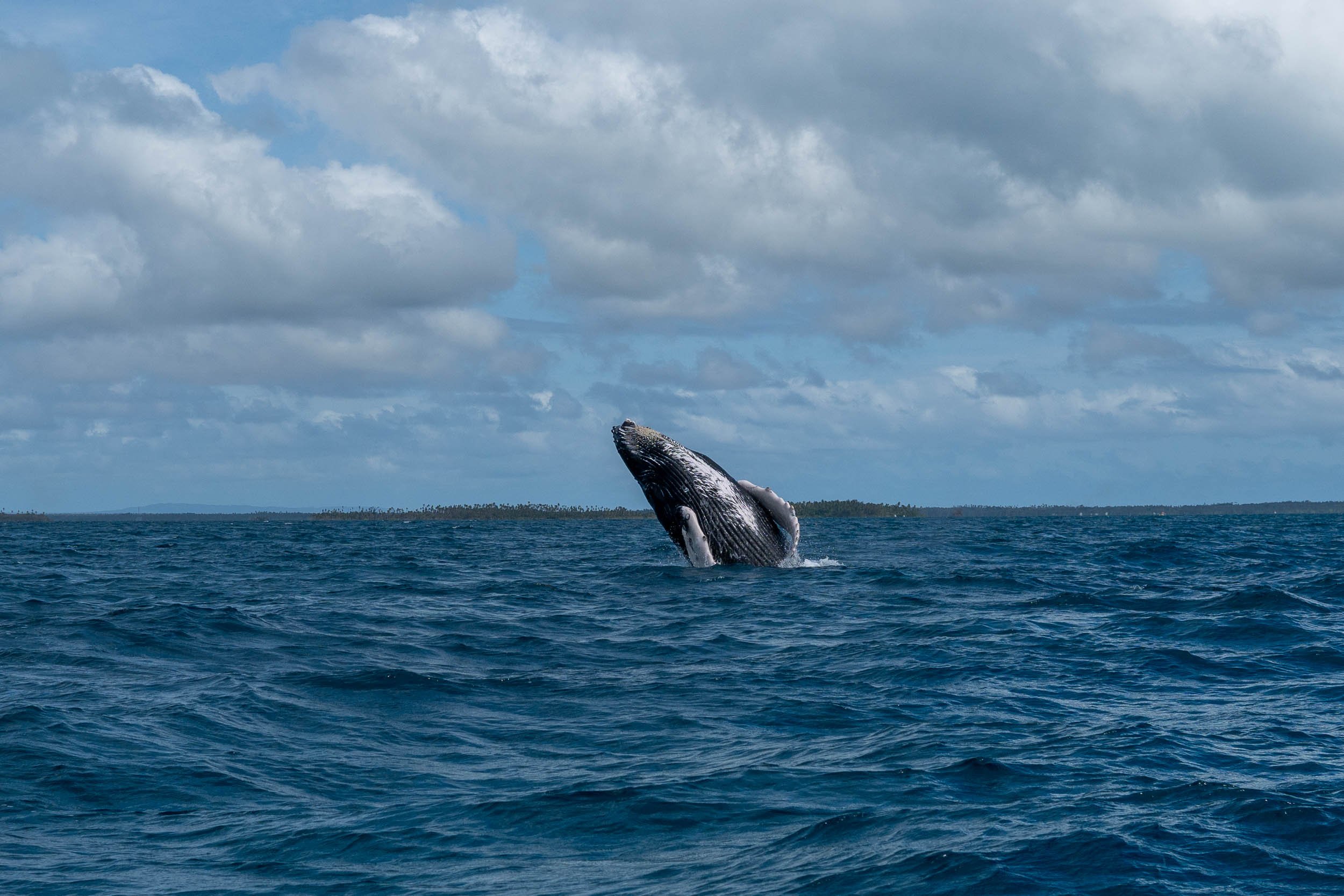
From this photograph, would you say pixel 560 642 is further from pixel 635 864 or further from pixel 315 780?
pixel 635 864

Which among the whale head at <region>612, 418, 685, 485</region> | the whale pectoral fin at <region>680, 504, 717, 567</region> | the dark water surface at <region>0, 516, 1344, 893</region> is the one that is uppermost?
the whale head at <region>612, 418, 685, 485</region>

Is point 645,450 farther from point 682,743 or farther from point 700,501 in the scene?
point 682,743

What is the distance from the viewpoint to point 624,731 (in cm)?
1039

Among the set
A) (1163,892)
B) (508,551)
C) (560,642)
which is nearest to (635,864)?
(1163,892)

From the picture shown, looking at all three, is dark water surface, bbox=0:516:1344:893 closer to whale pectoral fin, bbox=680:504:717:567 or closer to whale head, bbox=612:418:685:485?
whale pectoral fin, bbox=680:504:717:567

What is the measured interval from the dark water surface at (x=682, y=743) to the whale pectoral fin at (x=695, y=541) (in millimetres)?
799

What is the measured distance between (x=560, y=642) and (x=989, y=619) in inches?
252

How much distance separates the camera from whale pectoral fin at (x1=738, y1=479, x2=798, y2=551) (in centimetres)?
2059

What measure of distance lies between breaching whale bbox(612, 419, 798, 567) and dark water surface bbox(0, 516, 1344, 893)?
104 cm

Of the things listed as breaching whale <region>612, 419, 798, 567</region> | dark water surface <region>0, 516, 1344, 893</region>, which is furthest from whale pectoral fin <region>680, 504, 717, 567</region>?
dark water surface <region>0, 516, 1344, 893</region>

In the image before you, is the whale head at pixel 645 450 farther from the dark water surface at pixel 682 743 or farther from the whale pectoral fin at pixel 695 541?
the dark water surface at pixel 682 743

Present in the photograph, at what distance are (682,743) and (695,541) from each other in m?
11.3

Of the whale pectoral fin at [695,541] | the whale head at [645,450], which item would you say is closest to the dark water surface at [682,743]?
the whale pectoral fin at [695,541]

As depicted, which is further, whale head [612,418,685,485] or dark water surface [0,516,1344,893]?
whale head [612,418,685,485]
